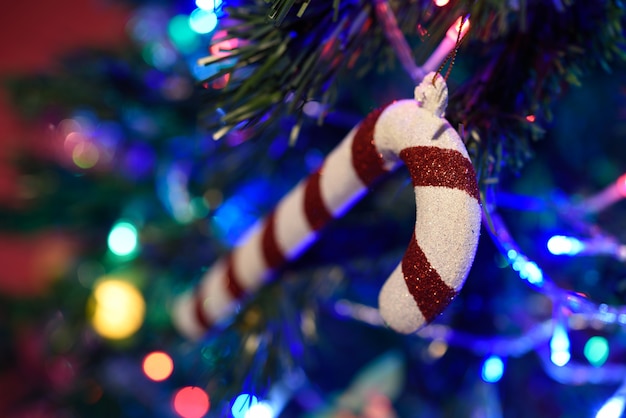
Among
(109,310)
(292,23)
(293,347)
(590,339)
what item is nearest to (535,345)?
(590,339)

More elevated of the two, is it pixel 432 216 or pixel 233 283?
pixel 432 216

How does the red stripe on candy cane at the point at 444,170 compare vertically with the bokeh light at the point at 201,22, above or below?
below

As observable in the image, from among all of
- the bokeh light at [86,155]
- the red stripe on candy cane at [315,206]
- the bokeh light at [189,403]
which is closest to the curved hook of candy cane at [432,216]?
the red stripe on candy cane at [315,206]

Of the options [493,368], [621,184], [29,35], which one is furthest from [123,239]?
[29,35]

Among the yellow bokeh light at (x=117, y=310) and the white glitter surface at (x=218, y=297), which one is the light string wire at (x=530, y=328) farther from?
the yellow bokeh light at (x=117, y=310)

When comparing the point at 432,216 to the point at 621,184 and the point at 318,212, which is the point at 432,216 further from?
the point at 621,184
